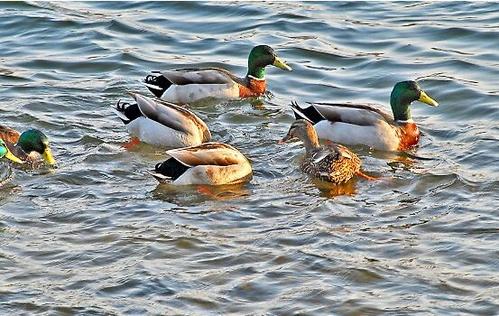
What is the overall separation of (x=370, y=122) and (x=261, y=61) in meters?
2.66

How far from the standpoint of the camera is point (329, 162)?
428 inches

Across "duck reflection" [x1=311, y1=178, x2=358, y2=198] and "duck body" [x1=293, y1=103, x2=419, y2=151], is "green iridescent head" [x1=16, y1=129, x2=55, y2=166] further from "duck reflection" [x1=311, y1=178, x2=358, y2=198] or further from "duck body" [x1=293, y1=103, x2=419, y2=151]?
"duck body" [x1=293, y1=103, x2=419, y2=151]

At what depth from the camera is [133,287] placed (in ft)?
26.8

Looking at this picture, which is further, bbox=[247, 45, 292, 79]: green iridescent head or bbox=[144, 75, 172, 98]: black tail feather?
bbox=[247, 45, 292, 79]: green iridescent head

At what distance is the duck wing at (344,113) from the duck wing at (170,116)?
1238 millimetres

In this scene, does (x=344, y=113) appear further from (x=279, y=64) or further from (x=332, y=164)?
(x=279, y=64)

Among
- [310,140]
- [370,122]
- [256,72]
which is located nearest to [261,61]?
[256,72]

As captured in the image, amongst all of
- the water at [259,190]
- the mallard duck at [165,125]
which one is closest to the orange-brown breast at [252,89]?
the water at [259,190]

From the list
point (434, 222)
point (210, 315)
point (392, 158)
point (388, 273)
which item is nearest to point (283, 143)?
point (392, 158)

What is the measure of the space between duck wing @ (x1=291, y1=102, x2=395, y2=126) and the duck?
33.2 inches

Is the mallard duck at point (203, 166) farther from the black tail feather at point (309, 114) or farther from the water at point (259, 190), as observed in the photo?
the black tail feather at point (309, 114)

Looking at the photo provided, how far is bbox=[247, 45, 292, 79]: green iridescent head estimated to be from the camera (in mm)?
14587

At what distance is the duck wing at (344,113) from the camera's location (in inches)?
487

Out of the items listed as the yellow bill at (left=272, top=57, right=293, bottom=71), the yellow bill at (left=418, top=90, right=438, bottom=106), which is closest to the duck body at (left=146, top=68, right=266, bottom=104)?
the yellow bill at (left=272, top=57, right=293, bottom=71)
